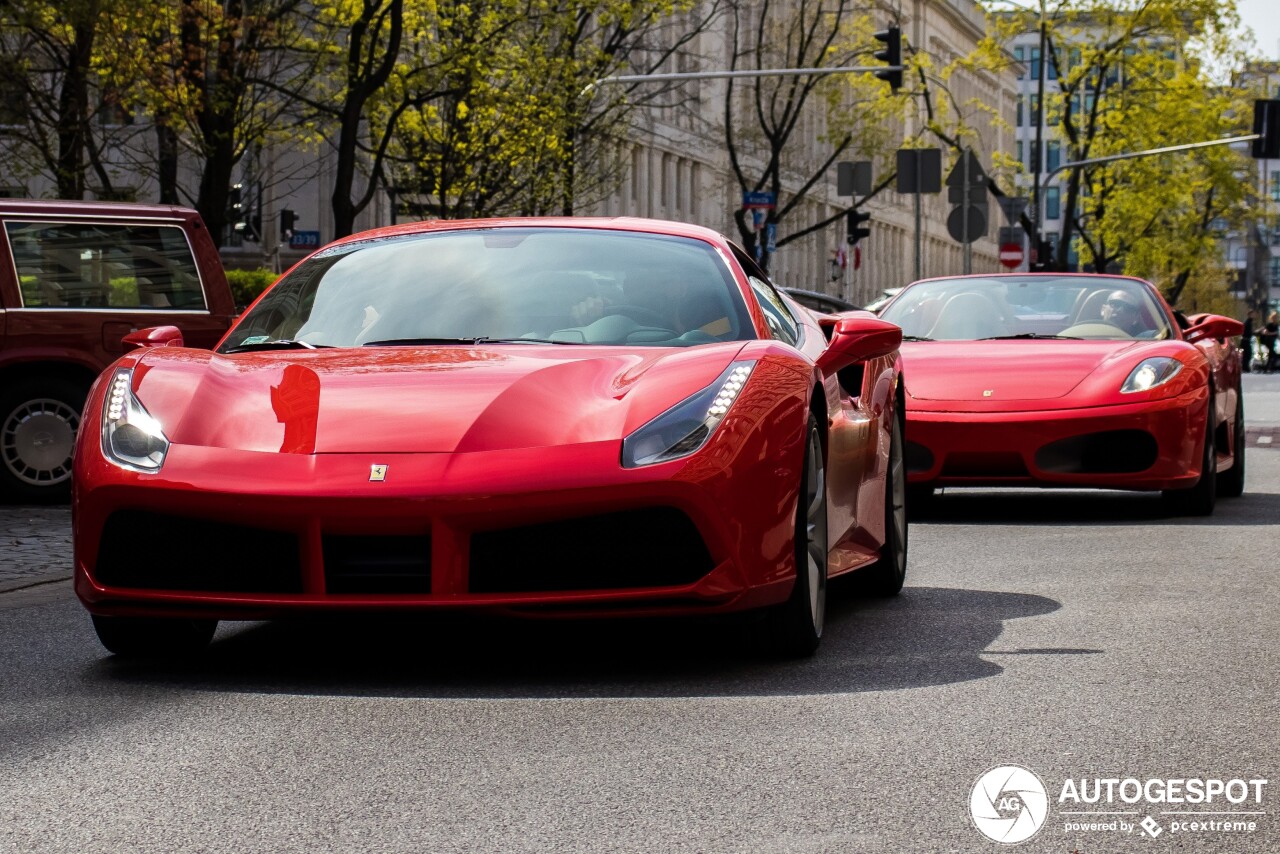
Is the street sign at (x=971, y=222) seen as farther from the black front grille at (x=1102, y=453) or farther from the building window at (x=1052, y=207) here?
the building window at (x=1052, y=207)

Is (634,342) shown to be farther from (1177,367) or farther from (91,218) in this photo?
(91,218)

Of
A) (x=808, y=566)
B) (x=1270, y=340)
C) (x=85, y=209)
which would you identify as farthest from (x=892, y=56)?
(x=1270, y=340)

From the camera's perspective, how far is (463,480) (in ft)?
18.4

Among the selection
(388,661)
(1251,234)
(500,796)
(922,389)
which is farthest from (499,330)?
(1251,234)

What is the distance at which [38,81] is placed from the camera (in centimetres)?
2686

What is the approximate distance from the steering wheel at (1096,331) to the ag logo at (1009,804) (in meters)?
8.13

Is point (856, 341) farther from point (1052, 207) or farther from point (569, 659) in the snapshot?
point (1052, 207)

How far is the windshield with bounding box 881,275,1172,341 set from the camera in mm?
12613

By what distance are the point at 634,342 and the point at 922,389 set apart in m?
5.52

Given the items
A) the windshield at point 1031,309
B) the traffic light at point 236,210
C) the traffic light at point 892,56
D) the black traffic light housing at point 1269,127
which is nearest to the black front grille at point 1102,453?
the windshield at point 1031,309

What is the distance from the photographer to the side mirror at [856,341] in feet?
22.5

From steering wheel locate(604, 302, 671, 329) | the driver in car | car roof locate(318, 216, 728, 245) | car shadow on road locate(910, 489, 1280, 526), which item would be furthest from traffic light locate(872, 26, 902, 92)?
steering wheel locate(604, 302, 671, 329)

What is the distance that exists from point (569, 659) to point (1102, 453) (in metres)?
5.84

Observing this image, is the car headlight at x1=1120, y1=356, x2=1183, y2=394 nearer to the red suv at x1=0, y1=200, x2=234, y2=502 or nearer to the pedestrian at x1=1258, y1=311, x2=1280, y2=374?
the red suv at x1=0, y1=200, x2=234, y2=502
